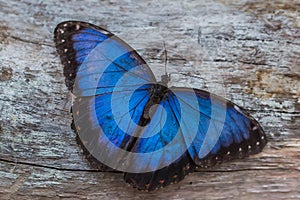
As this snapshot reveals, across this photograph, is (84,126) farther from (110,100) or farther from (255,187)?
(255,187)

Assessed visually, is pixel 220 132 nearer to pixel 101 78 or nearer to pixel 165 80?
pixel 165 80

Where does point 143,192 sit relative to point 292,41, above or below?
below

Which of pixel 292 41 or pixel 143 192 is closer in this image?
pixel 143 192

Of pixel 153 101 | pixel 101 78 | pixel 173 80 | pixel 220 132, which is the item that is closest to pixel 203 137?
pixel 220 132

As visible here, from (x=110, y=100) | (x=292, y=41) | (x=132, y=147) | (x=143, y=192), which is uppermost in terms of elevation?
(x=292, y=41)

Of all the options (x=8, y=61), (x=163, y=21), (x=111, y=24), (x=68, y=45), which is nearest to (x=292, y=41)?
(x=163, y=21)

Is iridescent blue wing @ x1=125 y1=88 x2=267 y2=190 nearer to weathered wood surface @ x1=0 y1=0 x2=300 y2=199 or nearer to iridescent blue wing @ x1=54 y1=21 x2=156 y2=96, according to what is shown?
weathered wood surface @ x1=0 y1=0 x2=300 y2=199
